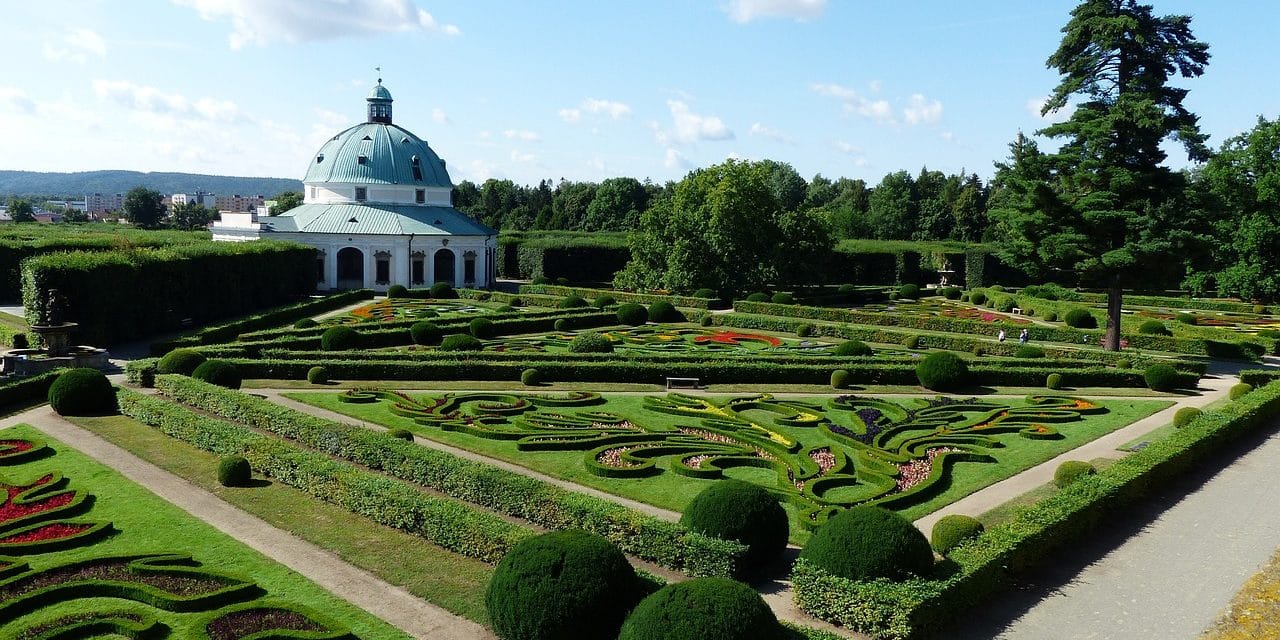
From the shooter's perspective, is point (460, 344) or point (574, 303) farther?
point (574, 303)

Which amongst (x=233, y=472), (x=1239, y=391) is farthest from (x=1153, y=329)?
(x=233, y=472)

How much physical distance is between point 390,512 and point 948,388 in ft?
62.1

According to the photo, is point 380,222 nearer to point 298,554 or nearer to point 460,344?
point 460,344

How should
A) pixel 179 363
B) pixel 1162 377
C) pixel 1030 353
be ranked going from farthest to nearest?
1. pixel 1030 353
2. pixel 1162 377
3. pixel 179 363

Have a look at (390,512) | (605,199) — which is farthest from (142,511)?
(605,199)

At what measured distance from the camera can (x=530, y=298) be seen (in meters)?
54.7

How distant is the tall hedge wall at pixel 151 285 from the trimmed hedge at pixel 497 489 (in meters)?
15.0

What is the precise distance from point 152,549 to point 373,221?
56136 millimetres

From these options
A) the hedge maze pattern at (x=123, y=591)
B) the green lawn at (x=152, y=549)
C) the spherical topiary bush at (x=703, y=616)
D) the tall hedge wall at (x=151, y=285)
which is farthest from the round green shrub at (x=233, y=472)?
the tall hedge wall at (x=151, y=285)

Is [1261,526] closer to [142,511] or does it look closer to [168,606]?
[168,606]

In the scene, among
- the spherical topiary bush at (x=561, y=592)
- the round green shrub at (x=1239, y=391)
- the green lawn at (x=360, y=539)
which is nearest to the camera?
the spherical topiary bush at (x=561, y=592)

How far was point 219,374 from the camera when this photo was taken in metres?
25.5

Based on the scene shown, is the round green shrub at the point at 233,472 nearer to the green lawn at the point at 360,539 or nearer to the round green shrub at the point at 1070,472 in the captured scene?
the green lawn at the point at 360,539

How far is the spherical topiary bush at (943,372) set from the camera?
93.0 ft
